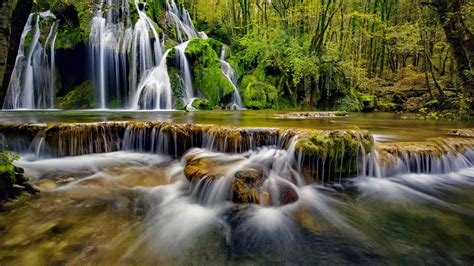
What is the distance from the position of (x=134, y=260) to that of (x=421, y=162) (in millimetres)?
5196

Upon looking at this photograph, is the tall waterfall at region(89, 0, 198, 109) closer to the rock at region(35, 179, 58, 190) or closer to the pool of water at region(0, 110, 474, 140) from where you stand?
the pool of water at region(0, 110, 474, 140)

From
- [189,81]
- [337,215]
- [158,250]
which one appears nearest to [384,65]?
[189,81]

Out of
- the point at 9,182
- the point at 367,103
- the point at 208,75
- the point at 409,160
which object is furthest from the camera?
the point at 367,103

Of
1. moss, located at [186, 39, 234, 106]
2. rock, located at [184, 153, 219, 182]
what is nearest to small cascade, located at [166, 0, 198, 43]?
moss, located at [186, 39, 234, 106]

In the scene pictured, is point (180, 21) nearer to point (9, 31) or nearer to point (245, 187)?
point (9, 31)

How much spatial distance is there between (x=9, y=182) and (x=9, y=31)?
6.69 ft

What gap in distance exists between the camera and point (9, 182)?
12.0 feet

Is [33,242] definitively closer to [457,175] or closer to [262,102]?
[457,175]

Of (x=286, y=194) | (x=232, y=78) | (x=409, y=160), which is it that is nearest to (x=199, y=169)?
(x=286, y=194)

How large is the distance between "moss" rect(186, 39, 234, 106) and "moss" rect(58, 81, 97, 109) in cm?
621

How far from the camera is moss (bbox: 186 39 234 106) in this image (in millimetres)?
15492

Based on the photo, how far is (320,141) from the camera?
4.69 m

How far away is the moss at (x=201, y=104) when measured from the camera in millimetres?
14250

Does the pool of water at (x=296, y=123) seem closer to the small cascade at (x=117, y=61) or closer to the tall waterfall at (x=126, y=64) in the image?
the tall waterfall at (x=126, y=64)
